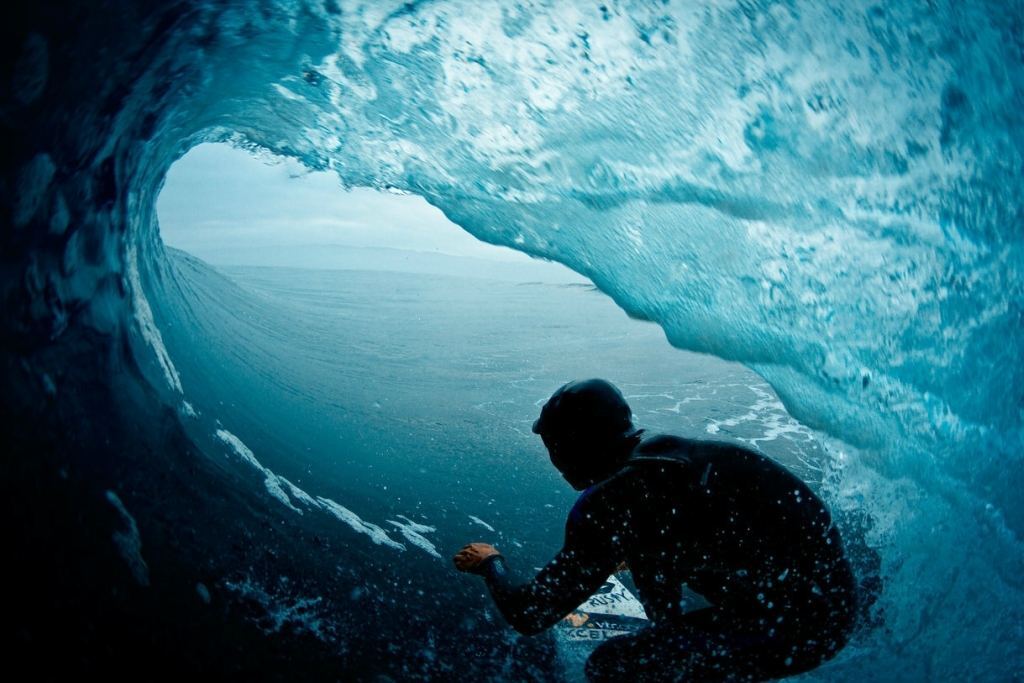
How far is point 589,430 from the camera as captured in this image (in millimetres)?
1450

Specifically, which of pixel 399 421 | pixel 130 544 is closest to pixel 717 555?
pixel 130 544

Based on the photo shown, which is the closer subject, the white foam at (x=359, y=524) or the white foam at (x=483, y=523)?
the white foam at (x=359, y=524)

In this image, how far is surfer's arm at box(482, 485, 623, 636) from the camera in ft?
4.53

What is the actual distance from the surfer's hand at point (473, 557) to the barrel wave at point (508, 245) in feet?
3.00

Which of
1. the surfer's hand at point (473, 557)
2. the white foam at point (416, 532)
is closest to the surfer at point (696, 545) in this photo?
the surfer's hand at point (473, 557)

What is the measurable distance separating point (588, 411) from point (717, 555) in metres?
0.57

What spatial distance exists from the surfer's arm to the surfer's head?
5.1 inches

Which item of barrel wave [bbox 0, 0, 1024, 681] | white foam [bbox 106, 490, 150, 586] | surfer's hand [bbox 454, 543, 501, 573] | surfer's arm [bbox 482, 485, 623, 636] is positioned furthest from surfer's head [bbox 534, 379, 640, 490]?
white foam [bbox 106, 490, 150, 586]

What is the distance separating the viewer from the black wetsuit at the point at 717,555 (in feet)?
4.32

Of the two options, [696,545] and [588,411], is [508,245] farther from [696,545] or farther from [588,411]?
[696,545]

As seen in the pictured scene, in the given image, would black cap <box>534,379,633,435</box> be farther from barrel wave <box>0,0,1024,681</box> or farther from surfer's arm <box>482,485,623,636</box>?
barrel wave <box>0,0,1024,681</box>

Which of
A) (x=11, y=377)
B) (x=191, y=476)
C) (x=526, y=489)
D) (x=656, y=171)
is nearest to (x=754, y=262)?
(x=656, y=171)

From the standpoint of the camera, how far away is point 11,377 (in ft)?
5.31

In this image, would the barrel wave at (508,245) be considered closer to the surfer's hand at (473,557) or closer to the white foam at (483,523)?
the white foam at (483,523)
